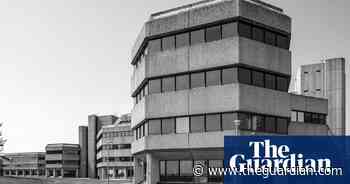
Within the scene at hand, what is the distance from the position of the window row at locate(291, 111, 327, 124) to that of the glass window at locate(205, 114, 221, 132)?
43.9 feet

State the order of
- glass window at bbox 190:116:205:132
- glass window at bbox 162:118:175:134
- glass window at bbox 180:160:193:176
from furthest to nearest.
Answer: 1. glass window at bbox 180:160:193:176
2. glass window at bbox 162:118:175:134
3. glass window at bbox 190:116:205:132

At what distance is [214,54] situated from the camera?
34.2 meters

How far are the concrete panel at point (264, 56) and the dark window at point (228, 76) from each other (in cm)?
109

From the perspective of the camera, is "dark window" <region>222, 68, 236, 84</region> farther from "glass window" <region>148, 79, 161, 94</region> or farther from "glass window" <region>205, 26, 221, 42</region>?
"glass window" <region>148, 79, 161, 94</region>

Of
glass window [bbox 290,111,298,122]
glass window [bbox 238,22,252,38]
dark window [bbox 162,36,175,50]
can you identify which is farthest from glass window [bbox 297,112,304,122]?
dark window [bbox 162,36,175,50]

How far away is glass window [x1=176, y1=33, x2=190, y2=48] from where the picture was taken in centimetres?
3584

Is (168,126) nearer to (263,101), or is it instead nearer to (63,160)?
(263,101)

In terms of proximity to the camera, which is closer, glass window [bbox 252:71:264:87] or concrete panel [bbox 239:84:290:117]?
Result: concrete panel [bbox 239:84:290:117]

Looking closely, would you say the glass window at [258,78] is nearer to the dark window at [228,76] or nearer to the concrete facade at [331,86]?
the dark window at [228,76]

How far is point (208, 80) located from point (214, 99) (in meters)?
1.70

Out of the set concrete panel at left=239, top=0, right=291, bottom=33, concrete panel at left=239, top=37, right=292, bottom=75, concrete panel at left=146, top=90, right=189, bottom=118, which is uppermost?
concrete panel at left=239, top=0, right=291, bottom=33

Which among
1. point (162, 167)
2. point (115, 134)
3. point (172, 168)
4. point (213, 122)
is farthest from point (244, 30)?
point (115, 134)

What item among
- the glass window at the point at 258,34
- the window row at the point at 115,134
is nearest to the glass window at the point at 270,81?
the glass window at the point at 258,34

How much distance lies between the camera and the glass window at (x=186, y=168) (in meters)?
36.8
